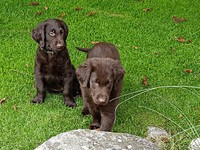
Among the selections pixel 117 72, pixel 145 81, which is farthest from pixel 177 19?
pixel 117 72

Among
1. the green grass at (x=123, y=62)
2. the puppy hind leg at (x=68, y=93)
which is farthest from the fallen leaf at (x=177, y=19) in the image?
the puppy hind leg at (x=68, y=93)

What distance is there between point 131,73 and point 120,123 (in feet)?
4.87

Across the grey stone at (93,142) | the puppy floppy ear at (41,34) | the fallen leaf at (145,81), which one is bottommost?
the fallen leaf at (145,81)

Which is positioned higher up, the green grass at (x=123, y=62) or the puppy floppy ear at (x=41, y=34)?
the puppy floppy ear at (x=41, y=34)

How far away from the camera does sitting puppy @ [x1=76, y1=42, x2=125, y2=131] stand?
502cm

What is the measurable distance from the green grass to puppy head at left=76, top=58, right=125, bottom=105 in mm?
563

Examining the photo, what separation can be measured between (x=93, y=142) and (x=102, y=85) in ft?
2.29

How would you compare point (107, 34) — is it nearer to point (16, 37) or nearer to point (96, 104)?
point (16, 37)

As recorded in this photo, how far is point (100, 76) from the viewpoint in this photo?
16.5ft

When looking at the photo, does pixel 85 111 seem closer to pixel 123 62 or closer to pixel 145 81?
pixel 145 81

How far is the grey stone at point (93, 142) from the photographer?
14.8 ft

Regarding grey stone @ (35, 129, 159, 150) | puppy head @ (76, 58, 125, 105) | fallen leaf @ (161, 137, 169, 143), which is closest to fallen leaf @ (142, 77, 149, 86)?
fallen leaf @ (161, 137, 169, 143)

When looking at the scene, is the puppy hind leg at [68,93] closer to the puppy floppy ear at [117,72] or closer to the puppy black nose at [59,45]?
the puppy black nose at [59,45]

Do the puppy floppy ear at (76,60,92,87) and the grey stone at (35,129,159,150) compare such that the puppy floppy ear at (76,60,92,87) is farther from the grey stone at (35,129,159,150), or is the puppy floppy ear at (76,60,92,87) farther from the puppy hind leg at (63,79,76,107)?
the puppy hind leg at (63,79,76,107)
